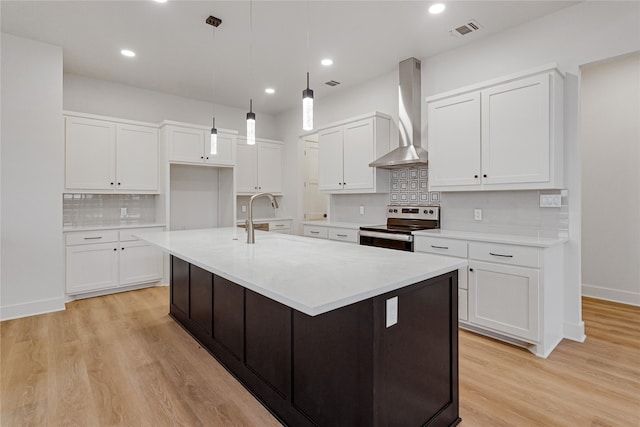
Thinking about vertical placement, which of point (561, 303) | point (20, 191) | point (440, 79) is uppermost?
point (440, 79)

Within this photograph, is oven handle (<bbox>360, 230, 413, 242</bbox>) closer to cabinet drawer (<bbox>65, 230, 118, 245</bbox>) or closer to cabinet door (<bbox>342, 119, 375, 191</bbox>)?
cabinet door (<bbox>342, 119, 375, 191</bbox>)

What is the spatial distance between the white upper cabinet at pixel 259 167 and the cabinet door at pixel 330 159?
1.38 meters

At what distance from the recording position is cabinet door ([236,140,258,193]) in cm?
549

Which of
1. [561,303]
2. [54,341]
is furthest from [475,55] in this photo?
[54,341]

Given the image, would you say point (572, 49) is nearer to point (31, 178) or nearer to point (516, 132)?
point (516, 132)

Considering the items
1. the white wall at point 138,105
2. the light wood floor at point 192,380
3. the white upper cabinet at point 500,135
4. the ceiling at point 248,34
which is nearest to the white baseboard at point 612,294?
the light wood floor at point 192,380

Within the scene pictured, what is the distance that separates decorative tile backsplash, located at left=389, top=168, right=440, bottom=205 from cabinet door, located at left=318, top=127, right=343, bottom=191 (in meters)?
0.74

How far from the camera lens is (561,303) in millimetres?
2844

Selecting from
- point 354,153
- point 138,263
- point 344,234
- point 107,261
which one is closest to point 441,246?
point 344,234

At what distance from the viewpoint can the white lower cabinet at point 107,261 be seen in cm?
394

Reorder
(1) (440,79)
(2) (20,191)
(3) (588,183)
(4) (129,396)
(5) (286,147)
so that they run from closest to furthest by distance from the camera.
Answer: (4) (129,396) < (2) (20,191) < (1) (440,79) < (3) (588,183) < (5) (286,147)

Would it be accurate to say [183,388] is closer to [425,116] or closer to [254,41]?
[254,41]

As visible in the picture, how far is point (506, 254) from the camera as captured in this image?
2.66 m

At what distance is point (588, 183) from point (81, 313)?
19.4 ft
